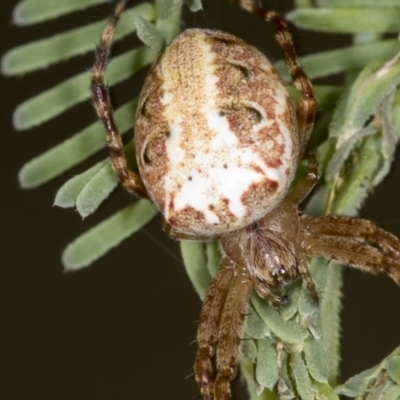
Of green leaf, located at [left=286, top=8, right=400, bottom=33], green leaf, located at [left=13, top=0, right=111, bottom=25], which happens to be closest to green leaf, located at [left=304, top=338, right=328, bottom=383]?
green leaf, located at [left=286, top=8, right=400, bottom=33]

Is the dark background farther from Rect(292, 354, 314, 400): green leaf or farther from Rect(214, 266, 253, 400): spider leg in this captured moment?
Rect(292, 354, 314, 400): green leaf

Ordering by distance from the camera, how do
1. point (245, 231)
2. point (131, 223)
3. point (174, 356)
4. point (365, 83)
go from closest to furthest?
point (365, 83)
point (131, 223)
point (245, 231)
point (174, 356)

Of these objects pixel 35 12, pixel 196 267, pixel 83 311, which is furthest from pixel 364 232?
pixel 83 311

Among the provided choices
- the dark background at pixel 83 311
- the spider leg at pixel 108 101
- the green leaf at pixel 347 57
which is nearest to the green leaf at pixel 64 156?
the spider leg at pixel 108 101

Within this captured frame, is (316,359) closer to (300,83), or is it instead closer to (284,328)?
(284,328)

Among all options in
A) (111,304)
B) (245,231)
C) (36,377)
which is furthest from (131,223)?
(36,377)

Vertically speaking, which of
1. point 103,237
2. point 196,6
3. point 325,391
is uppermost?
point 196,6

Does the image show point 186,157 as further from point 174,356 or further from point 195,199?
point 174,356
